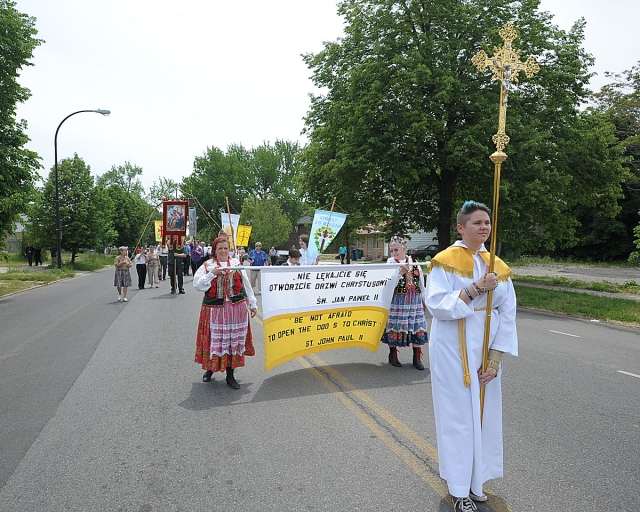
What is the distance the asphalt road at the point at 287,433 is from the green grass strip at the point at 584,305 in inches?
197

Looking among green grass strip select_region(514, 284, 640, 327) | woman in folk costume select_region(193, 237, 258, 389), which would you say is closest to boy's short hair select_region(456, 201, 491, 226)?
woman in folk costume select_region(193, 237, 258, 389)

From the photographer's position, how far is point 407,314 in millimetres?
7074

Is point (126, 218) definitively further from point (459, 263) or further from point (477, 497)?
point (477, 497)

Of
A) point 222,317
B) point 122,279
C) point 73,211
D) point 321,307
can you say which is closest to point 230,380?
point 222,317

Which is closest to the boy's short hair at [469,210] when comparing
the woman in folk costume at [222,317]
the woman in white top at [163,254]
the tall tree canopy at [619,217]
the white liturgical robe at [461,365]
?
the white liturgical robe at [461,365]

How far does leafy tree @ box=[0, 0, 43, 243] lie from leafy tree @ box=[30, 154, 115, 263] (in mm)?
18097

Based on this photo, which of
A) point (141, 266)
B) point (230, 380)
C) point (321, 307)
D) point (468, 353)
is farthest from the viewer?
point (141, 266)

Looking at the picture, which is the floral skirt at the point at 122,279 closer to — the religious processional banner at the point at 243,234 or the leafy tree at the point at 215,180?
the religious processional banner at the point at 243,234

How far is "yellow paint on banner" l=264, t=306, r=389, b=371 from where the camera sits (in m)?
6.39

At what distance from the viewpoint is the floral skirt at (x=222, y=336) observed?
240 inches

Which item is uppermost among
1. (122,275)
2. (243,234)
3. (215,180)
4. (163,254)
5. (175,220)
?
(215,180)

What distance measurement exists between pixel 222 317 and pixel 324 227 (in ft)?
36.7

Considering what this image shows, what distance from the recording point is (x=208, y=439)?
4504 mm

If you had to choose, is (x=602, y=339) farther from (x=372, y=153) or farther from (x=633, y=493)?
(x=372, y=153)
